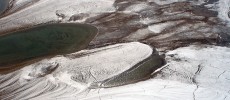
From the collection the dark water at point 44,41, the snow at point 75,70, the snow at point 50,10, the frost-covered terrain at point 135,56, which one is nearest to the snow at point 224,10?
the frost-covered terrain at point 135,56

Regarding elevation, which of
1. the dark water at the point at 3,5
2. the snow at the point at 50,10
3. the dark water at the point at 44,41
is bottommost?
the dark water at the point at 44,41

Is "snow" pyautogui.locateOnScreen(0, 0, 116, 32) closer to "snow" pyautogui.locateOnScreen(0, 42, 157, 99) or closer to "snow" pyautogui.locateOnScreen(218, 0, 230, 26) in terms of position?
"snow" pyautogui.locateOnScreen(0, 42, 157, 99)

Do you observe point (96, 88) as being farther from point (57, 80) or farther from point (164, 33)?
point (164, 33)

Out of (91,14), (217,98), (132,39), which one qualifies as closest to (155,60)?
(132,39)

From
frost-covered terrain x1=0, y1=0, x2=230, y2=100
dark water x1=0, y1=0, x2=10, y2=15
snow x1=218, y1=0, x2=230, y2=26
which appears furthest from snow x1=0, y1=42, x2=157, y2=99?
dark water x1=0, y1=0, x2=10, y2=15

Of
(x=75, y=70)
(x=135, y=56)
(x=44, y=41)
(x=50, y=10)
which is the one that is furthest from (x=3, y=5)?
(x=135, y=56)

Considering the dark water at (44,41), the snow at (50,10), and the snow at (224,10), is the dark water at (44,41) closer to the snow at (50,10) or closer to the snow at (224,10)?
→ the snow at (50,10)
